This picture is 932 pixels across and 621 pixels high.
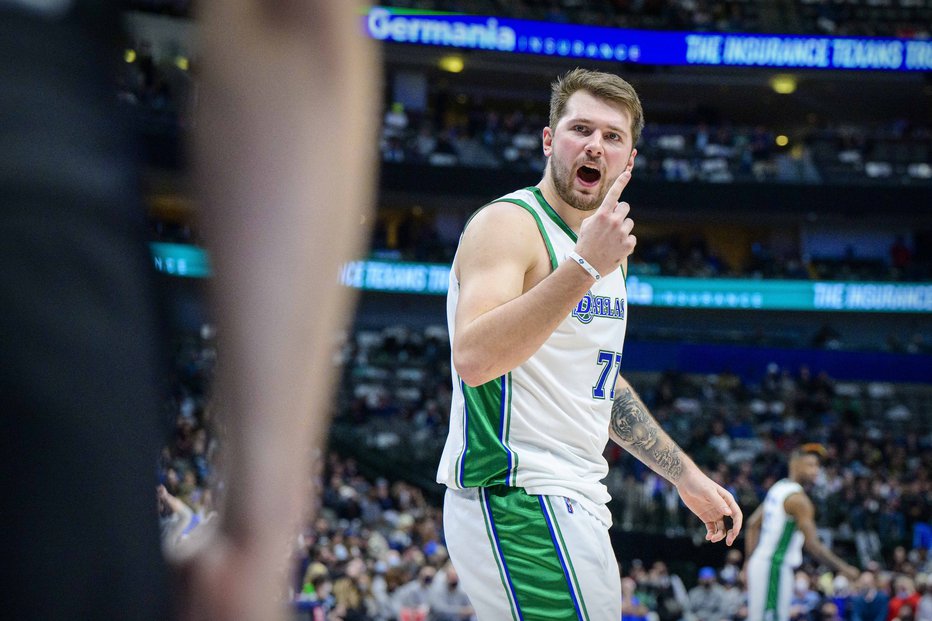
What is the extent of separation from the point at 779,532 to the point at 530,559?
6619 mm

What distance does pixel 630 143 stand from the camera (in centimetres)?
409

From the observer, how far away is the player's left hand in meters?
4.10

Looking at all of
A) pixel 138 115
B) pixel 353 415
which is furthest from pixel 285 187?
pixel 353 415

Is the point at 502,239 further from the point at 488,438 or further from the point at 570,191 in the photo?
the point at 488,438

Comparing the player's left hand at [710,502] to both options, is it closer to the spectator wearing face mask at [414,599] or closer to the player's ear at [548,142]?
the player's ear at [548,142]

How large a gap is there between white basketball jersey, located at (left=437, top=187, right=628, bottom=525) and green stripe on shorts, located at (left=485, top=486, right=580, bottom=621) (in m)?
0.07

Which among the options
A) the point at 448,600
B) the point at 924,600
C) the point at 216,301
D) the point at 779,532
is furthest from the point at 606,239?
the point at 924,600

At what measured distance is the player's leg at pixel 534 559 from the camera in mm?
3576

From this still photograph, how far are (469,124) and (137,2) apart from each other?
3066 centimetres

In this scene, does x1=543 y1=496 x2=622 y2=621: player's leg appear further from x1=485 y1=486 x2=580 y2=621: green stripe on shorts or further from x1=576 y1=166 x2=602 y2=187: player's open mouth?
x1=576 y1=166 x2=602 y2=187: player's open mouth

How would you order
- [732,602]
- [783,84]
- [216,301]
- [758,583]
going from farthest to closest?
[783,84] < [732,602] < [758,583] < [216,301]

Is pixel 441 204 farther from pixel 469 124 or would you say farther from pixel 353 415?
pixel 353 415

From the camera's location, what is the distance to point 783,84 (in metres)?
33.3

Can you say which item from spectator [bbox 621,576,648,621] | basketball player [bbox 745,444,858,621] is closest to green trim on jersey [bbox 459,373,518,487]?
basketball player [bbox 745,444,858,621]
